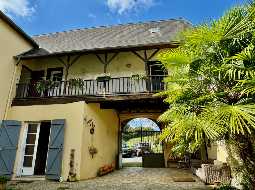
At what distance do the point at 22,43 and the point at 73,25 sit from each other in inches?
182

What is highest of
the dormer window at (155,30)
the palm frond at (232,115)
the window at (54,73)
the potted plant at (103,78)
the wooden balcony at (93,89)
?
the dormer window at (155,30)

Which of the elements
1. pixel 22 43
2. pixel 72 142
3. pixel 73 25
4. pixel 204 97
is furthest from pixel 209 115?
pixel 73 25

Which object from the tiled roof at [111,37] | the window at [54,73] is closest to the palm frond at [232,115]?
the tiled roof at [111,37]

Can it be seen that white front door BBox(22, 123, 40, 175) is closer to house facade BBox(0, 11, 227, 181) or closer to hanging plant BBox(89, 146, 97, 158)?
house facade BBox(0, 11, 227, 181)

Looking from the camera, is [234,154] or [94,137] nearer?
[234,154]

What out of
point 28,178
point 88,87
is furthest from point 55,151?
point 88,87

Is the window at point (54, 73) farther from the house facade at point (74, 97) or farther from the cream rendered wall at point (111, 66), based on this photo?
the cream rendered wall at point (111, 66)

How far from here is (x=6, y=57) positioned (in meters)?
9.41

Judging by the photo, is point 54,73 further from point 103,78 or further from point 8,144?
point 8,144

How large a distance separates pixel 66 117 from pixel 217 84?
6122mm

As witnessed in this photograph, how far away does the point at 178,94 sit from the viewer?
4.11 metres

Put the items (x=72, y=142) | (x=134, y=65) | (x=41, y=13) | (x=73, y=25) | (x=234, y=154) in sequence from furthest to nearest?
(x=73, y=25) < (x=134, y=65) < (x=41, y=13) < (x=72, y=142) < (x=234, y=154)

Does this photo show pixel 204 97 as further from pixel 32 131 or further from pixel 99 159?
pixel 32 131

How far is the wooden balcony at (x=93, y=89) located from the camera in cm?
870
